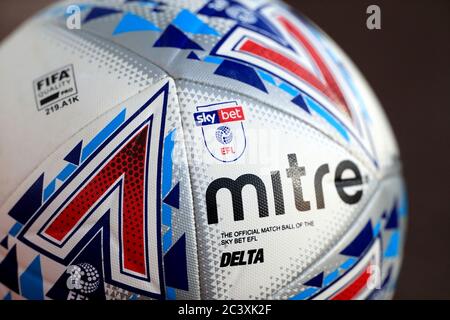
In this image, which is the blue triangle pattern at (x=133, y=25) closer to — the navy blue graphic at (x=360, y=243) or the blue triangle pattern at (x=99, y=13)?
the blue triangle pattern at (x=99, y=13)

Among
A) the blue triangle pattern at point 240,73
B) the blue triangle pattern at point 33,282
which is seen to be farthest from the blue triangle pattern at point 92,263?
the blue triangle pattern at point 240,73

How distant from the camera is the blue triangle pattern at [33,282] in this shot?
3.51ft

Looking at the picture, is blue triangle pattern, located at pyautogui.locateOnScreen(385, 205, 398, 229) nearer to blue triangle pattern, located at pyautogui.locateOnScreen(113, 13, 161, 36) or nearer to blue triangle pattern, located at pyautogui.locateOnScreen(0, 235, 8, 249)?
blue triangle pattern, located at pyautogui.locateOnScreen(113, 13, 161, 36)

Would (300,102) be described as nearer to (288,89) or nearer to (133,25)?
(288,89)

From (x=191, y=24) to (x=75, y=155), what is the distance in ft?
1.00

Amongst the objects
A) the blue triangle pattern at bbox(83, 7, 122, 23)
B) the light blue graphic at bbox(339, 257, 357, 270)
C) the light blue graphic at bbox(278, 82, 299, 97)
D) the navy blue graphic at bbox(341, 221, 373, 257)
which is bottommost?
the light blue graphic at bbox(339, 257, 357, 270)

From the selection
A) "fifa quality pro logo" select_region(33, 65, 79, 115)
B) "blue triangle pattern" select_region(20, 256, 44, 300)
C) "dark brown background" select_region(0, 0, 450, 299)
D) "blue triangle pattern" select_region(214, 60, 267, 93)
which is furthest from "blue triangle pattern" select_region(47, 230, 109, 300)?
"dark brown background" select_region(0, 0, 450, 299)

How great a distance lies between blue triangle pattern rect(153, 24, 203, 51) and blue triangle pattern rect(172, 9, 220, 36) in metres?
0.02

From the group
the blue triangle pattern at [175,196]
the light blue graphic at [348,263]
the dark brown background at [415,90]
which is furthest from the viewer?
the dark brown background at [415,90]

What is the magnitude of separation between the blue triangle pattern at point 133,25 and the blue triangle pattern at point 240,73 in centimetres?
14

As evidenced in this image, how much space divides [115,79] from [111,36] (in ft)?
0.31

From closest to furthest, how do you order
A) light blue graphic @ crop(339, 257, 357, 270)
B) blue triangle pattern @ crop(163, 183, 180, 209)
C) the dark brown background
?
blue triangle pattern @ crop(163, 183, 180, 209), light blue graphic @ crop(339, 257, 357, 270), the dark brown background

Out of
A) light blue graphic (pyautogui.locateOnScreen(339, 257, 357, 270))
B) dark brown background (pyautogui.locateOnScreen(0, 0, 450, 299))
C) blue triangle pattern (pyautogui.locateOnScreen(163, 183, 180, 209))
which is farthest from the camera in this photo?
dark brown background (pyautogui.locateOnScreen(0, 0, 450, 299))

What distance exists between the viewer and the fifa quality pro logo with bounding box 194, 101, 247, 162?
1.03 meters
